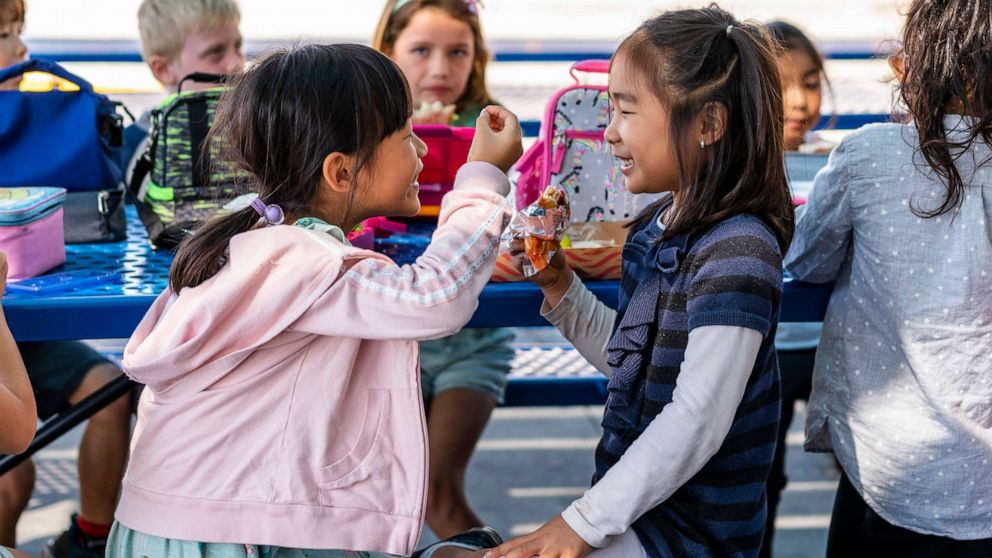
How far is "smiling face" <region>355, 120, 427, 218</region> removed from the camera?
1.64 m

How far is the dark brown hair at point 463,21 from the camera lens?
2994 mm

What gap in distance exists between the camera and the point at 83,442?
99.5 inches

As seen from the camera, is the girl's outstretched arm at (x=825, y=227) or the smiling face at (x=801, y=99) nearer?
the girl's outstretched arm at (x=825, y=227)

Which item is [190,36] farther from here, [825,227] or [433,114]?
[825,227]

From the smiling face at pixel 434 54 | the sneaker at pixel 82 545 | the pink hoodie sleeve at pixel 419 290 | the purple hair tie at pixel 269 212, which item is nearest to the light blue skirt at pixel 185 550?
the pink hoodie sleeve at pixel 419 290

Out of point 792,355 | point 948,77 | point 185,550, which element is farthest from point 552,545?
point 792,355

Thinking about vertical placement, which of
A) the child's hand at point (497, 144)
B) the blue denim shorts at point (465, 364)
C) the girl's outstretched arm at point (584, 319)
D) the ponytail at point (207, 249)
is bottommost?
the blue denim shorts at point (465, 364)

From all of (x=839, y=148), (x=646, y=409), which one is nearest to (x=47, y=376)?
(x=646, y=409)

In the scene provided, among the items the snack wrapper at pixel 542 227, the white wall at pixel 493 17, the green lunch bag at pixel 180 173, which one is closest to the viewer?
the snack wrapper at pixel 542 227

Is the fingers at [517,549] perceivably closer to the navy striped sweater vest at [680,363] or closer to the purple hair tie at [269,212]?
the navy striped sweater vest at [680,363]

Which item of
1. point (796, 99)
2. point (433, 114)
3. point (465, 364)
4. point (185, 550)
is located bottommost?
point (465, 364)

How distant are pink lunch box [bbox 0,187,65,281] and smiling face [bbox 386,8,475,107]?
1.20m

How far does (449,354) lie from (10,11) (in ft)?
4.78

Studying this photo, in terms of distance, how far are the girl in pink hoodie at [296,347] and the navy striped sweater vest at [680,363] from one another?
0.91 feet
